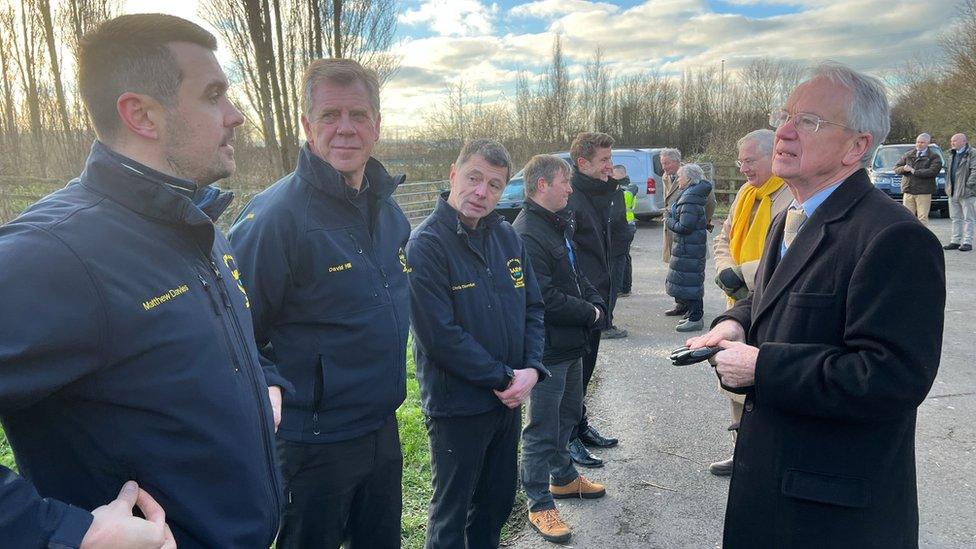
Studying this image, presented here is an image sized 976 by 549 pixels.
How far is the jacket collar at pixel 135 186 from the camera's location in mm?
1458

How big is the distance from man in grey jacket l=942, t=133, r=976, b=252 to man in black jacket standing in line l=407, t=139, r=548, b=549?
38.6ft

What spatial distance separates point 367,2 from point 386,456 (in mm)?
14698

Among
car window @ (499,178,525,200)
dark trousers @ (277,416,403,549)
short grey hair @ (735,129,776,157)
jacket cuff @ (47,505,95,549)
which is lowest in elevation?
dark trousers @ (277,416,403,549)

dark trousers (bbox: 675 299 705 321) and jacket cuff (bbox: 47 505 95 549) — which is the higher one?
jacket cuff (bbox: 47 505 95 549)

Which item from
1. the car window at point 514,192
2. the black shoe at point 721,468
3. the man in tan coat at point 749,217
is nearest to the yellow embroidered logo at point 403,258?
the man in tan coat at point 749,217

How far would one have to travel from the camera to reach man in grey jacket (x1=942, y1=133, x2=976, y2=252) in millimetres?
11125

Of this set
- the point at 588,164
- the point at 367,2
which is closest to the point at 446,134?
the point at 367,2

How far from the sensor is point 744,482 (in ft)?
6.78

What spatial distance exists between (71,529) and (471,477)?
1820 millimetres

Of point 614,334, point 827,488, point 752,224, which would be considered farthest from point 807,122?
point 614,334

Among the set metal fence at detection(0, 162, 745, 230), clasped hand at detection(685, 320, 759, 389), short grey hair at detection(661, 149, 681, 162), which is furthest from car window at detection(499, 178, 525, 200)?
clasped hand at detection(685, 320, 759, 389)

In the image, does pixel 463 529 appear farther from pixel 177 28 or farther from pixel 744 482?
pixel 177 28

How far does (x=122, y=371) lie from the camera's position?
1.35 m

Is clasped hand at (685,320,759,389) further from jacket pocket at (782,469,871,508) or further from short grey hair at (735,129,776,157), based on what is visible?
short grey hair at (735,129,776,157)
